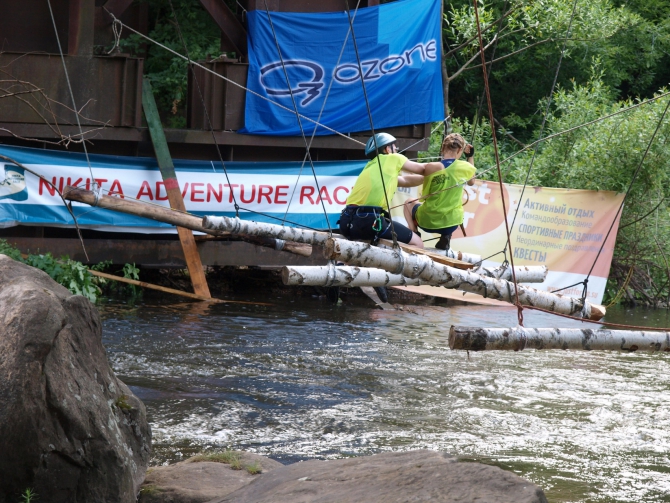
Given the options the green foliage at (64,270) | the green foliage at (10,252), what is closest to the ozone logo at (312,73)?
the green foliage at (64,270)

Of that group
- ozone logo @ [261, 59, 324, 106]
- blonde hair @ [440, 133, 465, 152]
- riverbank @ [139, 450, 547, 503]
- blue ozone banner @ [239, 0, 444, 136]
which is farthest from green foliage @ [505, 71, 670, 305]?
riverbank @ [139, 450, 547, 503]

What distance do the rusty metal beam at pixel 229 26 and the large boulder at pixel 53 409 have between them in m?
9.78

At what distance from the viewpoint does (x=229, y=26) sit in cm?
1470

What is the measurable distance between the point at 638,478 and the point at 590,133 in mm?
11037

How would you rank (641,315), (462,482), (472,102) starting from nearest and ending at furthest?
(462,482) < (641,315) < (472,102)

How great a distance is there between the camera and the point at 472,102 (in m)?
24.8

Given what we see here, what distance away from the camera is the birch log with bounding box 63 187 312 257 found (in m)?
11.5

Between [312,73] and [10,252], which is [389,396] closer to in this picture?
[10,252]

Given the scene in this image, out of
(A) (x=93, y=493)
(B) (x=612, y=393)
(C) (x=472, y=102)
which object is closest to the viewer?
(A) (x=93, y=493)

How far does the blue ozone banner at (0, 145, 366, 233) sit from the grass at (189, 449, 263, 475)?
720 centimetres

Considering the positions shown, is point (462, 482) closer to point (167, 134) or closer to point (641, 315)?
point (167, 134)

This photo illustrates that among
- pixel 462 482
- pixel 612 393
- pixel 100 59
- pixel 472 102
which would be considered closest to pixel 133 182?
pixel 100 59

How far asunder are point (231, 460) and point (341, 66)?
9452mm

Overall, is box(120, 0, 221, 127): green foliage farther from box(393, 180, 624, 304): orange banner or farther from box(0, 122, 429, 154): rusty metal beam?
box(393, 180, 624, 304): orange banner
